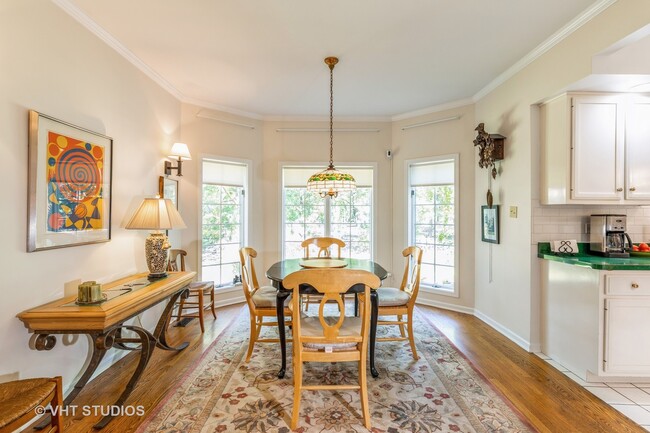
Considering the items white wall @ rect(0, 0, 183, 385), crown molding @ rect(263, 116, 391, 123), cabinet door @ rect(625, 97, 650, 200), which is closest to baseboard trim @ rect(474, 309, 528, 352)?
cabinet door @ rect(625, 97, 650, 200)

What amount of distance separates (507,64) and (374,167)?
6.91ft

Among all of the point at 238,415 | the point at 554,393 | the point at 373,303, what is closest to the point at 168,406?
the point at 238,415

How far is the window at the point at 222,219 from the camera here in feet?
14.1

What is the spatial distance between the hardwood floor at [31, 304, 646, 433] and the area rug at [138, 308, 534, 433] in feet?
0.38

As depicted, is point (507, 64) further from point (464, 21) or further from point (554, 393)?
point (554, 393)

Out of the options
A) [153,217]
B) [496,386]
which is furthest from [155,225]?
[496,386]

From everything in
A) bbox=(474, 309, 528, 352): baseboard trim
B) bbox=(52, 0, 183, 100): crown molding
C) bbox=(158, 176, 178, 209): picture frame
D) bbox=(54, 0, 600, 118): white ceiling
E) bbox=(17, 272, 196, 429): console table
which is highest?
bbox=(54, 0, 600, 118): white ceiling

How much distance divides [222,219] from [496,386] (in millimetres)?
3678

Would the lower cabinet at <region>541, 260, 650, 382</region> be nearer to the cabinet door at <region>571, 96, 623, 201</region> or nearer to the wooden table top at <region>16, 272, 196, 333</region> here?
the cabinet door at <region>571, 96, 623, 201</region>

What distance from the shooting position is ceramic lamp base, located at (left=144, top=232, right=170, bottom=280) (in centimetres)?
277

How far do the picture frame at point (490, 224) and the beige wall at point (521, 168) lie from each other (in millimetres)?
72

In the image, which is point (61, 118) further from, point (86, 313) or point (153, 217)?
point (86, 313)

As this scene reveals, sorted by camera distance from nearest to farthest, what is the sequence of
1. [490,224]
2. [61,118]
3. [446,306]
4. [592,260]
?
[61,118] → [592,260] → [490,224] → [446,306]

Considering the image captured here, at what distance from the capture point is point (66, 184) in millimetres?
2230
